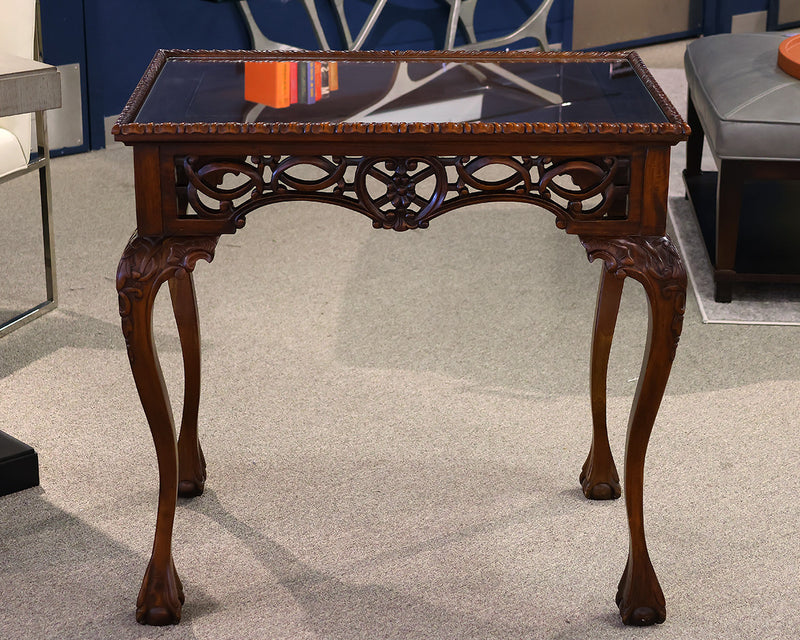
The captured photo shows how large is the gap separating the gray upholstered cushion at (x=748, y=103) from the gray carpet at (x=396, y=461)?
449mm

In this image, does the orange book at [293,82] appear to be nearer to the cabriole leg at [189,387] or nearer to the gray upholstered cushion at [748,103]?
the cabriole leg at [189,387]

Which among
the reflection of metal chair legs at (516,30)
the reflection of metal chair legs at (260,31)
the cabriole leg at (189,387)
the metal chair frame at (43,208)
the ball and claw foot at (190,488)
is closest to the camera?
the cabriole leg at (189,387)

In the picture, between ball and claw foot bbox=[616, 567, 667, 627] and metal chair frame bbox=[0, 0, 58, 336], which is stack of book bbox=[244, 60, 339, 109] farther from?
metal chair frame bbox=[0, 0, 58, 336]

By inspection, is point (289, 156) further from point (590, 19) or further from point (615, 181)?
point (590, 19)

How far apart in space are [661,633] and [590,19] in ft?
16.3

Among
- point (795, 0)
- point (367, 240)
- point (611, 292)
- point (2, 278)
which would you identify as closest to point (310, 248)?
point (367, 240)


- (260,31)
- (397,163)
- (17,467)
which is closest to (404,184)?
(397,163)

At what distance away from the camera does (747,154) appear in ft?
8.52

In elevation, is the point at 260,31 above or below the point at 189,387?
above

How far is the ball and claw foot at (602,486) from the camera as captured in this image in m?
1.92

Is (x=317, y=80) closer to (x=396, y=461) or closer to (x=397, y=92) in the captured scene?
(x=397, y=92)

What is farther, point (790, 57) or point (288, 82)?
point (790, 57)

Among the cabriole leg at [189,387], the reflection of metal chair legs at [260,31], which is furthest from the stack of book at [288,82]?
the reflection of metal chair legs at [260,31]

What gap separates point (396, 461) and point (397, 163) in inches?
31.8
